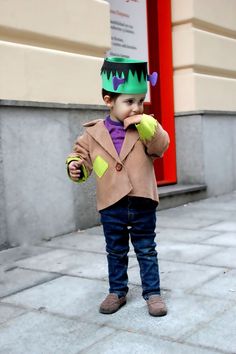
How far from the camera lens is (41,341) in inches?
102

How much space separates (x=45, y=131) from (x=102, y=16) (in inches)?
62.4

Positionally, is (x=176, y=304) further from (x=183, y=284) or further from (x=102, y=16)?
(x=102, y=16)

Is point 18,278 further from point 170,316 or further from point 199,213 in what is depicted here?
point 199,213

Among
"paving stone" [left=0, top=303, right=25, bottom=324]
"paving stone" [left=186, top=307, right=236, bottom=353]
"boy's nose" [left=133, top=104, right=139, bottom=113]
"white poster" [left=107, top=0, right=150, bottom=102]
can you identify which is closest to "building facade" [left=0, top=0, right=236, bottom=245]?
"white poster" [left=107, top=0, right=150, bottom=102]

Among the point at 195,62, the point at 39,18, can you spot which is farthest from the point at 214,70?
the point at 39,18

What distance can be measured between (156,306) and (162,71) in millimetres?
5143

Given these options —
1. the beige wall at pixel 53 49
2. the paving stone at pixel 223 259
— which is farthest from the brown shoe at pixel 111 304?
the beige wall at pixel 53 49

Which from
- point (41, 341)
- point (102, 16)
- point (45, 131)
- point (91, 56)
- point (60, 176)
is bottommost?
point (41, 341)

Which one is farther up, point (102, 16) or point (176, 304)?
point (102, 16)

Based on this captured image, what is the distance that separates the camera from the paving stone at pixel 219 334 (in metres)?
2.41

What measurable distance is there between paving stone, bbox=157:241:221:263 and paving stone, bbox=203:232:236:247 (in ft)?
0.51

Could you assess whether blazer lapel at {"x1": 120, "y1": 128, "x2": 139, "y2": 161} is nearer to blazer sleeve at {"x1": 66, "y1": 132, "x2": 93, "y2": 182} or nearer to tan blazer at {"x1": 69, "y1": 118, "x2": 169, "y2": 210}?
tan blazer at {"x1": 69, "y1": 118, "x2": 169, "y2": 210}

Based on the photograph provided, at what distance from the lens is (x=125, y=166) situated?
9.45 ft

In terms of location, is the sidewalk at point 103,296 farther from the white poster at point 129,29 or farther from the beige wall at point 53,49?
the white poster at point 129,29
